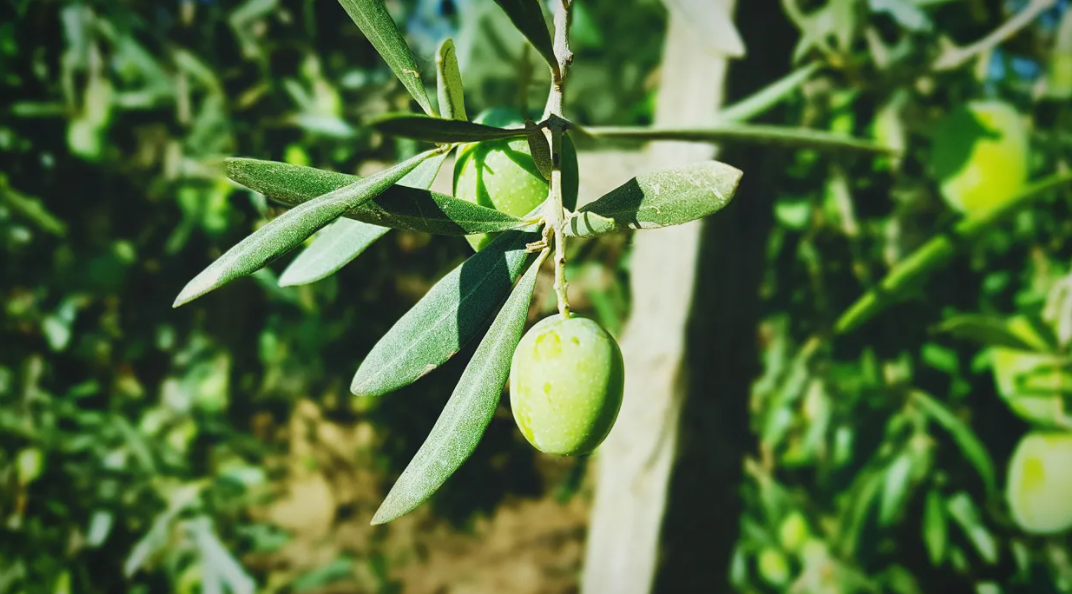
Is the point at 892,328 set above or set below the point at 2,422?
above

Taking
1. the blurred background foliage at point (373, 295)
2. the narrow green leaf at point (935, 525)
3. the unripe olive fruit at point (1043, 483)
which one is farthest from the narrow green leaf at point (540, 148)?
the narrow green leaf at point (935, 525)

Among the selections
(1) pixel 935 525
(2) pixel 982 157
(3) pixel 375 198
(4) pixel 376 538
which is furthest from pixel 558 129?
(4) pixel 376 538

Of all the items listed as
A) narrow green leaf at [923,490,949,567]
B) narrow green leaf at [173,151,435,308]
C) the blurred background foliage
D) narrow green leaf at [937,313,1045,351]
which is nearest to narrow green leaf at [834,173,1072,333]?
narrow green leaf at [937,313,1045,351]

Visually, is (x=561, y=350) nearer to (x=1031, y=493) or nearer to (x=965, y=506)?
(x=1031, y=493)

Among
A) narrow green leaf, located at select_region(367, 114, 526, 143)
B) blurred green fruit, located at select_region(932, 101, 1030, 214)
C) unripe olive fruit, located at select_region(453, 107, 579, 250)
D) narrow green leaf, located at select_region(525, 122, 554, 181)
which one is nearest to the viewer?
narrow green leaf, located at select_region(367, 114, 526, 143)

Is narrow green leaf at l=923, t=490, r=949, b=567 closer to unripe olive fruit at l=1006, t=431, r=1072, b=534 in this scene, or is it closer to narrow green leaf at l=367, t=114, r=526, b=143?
unripe olive fruit at l=1006, t=431, r=1072, b=534

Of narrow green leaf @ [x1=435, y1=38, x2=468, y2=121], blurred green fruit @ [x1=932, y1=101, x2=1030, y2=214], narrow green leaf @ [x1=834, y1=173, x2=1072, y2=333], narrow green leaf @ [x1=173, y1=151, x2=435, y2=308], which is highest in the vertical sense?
blurred green fruit @ [x1=932, y1=101, x2=1030, y2=214]

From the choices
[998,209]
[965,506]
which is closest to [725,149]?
[998,209]

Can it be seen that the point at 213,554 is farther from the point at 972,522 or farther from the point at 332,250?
the point at 972,522
